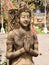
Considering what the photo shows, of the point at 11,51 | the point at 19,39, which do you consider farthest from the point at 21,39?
the point at 11,51

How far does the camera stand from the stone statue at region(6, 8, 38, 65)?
454 cm

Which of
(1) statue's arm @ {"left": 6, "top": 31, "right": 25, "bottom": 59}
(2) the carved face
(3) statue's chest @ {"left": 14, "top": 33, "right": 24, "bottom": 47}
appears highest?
(2) the carved face

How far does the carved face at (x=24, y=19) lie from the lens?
4578mm

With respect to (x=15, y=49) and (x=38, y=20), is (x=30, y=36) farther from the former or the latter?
(x=38, y=20)

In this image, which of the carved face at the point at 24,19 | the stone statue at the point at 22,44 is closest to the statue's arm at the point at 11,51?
the stone statue at the point at 22,44

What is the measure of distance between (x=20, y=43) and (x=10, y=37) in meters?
0.16

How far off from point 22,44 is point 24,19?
1.15 ft

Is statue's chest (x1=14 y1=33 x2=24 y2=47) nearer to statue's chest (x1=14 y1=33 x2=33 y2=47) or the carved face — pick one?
statue's chest (x1=14 y1=33 x2=33 y2=47)

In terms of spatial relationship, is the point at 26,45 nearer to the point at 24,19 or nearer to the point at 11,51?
the point at 11,51

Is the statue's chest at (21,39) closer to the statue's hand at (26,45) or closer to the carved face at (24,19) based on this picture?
the statue's hand at (26,45)

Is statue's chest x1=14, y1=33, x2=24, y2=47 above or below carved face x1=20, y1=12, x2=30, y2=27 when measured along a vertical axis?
below

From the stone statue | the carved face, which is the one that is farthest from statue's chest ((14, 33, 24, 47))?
the carved face

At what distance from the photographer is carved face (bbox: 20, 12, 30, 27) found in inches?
Result: 180

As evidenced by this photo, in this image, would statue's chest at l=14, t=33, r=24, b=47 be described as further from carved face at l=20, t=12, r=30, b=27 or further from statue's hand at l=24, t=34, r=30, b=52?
carved face at l=20, t=12, r=30, b=27
